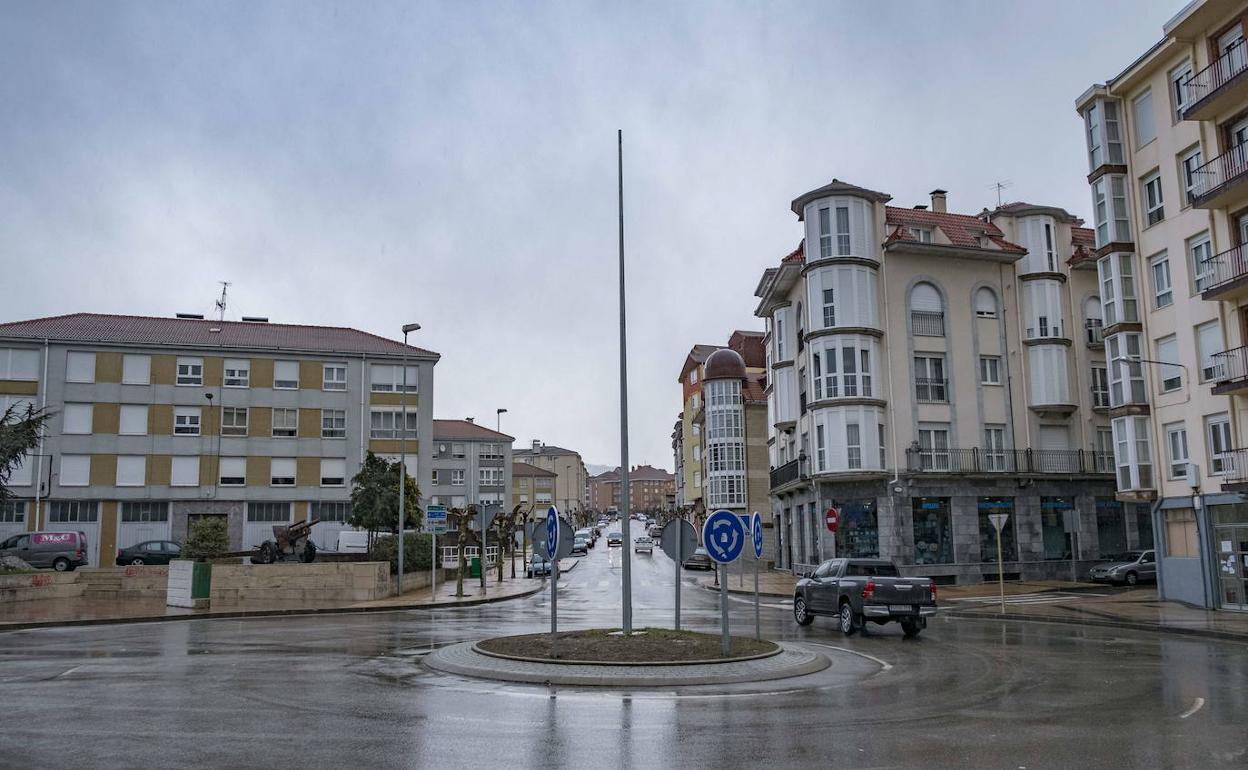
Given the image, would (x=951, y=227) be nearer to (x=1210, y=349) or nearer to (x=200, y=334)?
(x=1210, y=349)

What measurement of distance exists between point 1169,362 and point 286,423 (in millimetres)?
42410

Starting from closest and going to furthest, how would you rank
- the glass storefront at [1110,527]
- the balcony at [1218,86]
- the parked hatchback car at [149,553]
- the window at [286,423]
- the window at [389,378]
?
the balcony at [1218,86] < the parked hatchback car at [149,553] < the glass storefront at [1110,527] < the window at [286,423] < the window at [389,378]

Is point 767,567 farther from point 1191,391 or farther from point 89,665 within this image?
point 89,665

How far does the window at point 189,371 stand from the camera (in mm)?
51594

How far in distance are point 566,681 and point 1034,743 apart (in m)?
6.05

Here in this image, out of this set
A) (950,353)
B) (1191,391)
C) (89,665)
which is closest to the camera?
(89,665)

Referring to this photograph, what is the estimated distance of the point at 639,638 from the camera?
15875mm

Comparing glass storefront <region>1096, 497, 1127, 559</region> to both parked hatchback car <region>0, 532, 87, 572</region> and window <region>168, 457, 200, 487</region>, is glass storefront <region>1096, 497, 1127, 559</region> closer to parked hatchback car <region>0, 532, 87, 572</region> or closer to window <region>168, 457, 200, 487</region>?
parked hatchback car <region>0, 532, 87, 572</region>

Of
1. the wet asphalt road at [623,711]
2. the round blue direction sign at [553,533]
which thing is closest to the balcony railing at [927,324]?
the wet asphalt road at [623,711]

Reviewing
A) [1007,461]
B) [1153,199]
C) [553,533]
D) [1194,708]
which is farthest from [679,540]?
[1007,461]

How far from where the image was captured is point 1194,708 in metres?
10.7

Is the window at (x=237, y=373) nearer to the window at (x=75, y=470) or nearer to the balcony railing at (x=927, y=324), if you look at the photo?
the window at (x=75, y=470)

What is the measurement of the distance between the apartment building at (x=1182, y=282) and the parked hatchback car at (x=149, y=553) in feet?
121

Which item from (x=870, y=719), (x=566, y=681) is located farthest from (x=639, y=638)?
(x=870, y=719)
